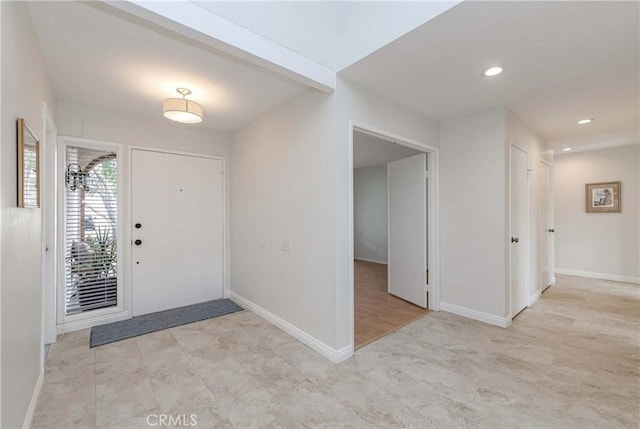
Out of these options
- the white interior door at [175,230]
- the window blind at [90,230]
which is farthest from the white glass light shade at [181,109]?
the window blind at [90,230]

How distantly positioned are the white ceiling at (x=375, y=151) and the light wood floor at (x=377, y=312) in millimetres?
2363

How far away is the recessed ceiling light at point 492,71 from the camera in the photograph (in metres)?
2.45

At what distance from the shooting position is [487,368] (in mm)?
2391

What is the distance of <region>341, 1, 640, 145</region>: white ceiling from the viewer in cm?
181

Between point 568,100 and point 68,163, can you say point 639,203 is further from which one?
point 68,163

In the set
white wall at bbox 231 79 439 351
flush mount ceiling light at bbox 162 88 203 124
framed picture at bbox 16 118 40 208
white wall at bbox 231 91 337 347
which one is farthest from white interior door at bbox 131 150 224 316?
framed picture at bbox 16 118 40 208

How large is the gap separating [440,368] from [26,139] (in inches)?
132

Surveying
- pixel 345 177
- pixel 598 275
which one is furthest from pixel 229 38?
pixel 598 275

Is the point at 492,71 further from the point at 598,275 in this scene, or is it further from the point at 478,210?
the point at 598,275

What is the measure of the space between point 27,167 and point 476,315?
4.34 metres

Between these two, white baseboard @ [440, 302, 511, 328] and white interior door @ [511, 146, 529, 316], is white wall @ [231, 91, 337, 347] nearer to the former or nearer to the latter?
white baseboard @ [440, 302, 511, 328]

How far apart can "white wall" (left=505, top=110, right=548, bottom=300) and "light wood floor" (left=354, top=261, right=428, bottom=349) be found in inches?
71.9

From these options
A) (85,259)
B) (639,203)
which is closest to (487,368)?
(85,259)

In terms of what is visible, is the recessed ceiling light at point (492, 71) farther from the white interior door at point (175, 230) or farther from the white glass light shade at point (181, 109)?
the white interior door at point (175, 230)
